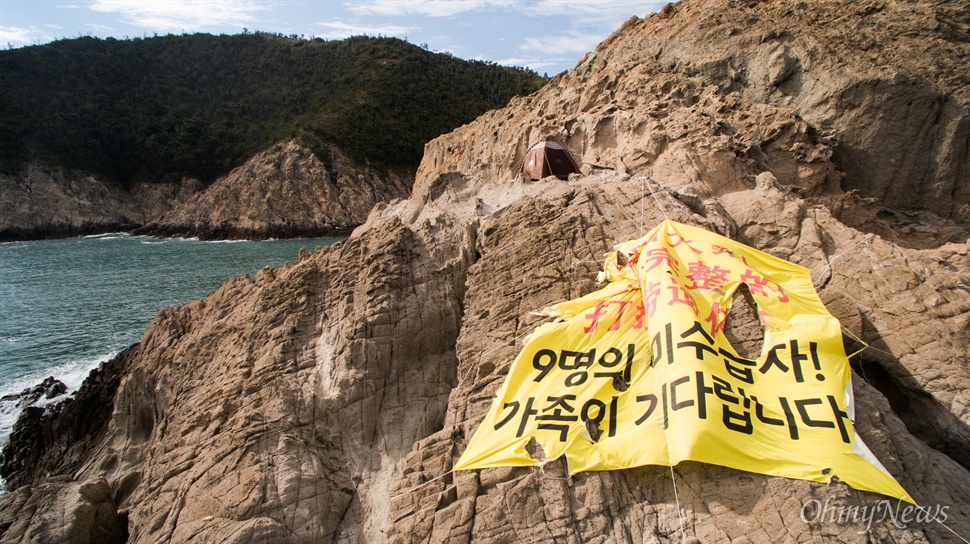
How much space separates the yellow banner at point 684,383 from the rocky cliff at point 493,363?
29 centimetres

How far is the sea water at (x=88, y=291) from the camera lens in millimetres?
20516

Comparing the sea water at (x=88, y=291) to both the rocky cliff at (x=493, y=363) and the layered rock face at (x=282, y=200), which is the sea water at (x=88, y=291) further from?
the rocky cliff at (x=493, y=363)

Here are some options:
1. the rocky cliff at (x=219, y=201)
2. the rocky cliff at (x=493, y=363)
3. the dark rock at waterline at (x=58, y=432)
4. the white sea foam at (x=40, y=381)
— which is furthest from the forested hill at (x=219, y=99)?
the rocky cliff at (x=493, y=363)

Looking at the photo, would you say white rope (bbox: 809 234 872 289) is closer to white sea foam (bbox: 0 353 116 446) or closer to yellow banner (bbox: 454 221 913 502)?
yellow banner (bbox: 454 221 913 502)

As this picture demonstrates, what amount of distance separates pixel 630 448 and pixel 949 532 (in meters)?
3.28

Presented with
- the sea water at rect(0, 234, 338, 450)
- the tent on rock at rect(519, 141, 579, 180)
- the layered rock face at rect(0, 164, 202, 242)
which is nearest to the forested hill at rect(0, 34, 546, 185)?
the layered rock face at rect(0, 164, 202, 242)

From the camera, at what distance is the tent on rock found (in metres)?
14.6

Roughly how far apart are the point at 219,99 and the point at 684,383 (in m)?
89.9

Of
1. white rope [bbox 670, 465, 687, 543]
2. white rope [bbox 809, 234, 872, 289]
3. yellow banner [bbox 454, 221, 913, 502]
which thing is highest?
white rope [bbox 809, 234, 872, 289]

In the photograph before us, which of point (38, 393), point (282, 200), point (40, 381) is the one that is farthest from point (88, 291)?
Answer: point (282, 200)

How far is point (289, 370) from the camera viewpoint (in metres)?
9.80

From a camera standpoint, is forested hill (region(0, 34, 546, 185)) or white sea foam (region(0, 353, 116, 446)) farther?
forested hill (region(0, 34, 546, 185))

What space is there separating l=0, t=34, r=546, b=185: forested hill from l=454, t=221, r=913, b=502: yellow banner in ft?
207

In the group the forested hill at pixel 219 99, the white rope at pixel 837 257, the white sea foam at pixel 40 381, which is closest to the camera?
the white rope at pixel 837 257
